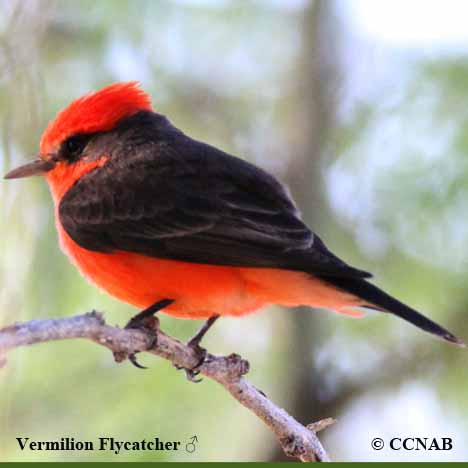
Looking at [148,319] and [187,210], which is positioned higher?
[187,210]

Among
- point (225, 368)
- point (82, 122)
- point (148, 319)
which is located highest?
point (82, 122)

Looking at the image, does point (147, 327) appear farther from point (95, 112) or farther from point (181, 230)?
point (95, 112)

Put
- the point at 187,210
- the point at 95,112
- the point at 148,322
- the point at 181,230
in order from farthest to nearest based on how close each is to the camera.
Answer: the point at 95,112 < the point at 187,210 < the point at 181,230 < the point at 148,322

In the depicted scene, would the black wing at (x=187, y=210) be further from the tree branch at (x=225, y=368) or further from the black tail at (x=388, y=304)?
the tree branch at (x=225, y=368)

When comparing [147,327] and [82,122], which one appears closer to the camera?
[147,327]

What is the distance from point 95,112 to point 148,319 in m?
1.72

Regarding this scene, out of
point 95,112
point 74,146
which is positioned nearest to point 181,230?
point 74,146

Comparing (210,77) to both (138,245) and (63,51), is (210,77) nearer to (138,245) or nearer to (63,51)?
(63,51)

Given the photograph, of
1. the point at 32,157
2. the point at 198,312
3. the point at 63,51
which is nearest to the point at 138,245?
the point at 198,312

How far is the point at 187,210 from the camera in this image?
216 inches

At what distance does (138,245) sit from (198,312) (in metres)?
0.49

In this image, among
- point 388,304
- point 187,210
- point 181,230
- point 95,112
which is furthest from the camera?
point 95,112

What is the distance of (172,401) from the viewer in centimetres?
735

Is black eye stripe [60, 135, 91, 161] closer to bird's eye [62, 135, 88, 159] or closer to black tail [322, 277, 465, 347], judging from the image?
bird's eye [62, 135, 88, 159]
